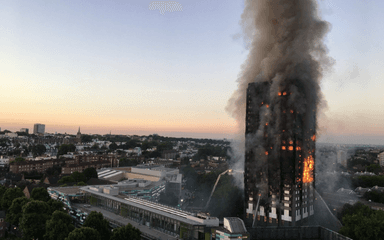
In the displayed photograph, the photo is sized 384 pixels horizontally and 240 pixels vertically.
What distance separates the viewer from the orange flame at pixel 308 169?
144ft

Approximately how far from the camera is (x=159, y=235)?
33.3 meters

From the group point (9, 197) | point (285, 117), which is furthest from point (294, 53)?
point (9, 197)

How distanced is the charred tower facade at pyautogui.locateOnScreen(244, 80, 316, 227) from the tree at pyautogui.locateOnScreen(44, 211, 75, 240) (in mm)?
26055

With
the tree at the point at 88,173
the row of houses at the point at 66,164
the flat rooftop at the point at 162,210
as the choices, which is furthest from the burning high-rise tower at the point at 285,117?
the row of houses at the point at 66,164

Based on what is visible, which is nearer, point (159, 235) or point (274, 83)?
point (159, 235)

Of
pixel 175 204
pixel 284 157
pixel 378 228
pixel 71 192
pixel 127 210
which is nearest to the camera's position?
pixel 378 228

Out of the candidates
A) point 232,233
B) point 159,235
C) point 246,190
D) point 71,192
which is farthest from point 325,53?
point 71,192

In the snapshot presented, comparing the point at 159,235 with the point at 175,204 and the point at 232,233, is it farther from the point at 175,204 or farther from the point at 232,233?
the point at 175,204

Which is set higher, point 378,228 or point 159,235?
point 378,228

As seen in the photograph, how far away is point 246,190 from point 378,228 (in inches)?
731

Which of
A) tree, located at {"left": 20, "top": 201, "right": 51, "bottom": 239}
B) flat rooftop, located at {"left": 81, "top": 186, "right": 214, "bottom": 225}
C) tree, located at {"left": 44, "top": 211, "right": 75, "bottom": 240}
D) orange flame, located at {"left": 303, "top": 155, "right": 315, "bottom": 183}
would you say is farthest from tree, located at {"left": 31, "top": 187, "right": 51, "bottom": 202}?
orange flame, located at {"left": 303, "top": 155, "right": 315, "bottom": 183}

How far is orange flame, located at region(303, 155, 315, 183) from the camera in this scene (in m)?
44.0

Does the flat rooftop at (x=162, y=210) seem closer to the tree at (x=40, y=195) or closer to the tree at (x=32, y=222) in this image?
the tree at (x=40, y=195)

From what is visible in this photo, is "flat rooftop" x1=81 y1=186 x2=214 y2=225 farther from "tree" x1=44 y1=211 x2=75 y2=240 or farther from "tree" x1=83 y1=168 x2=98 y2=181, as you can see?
"tree" x1=83 y1=168 x2=98 y2=181
